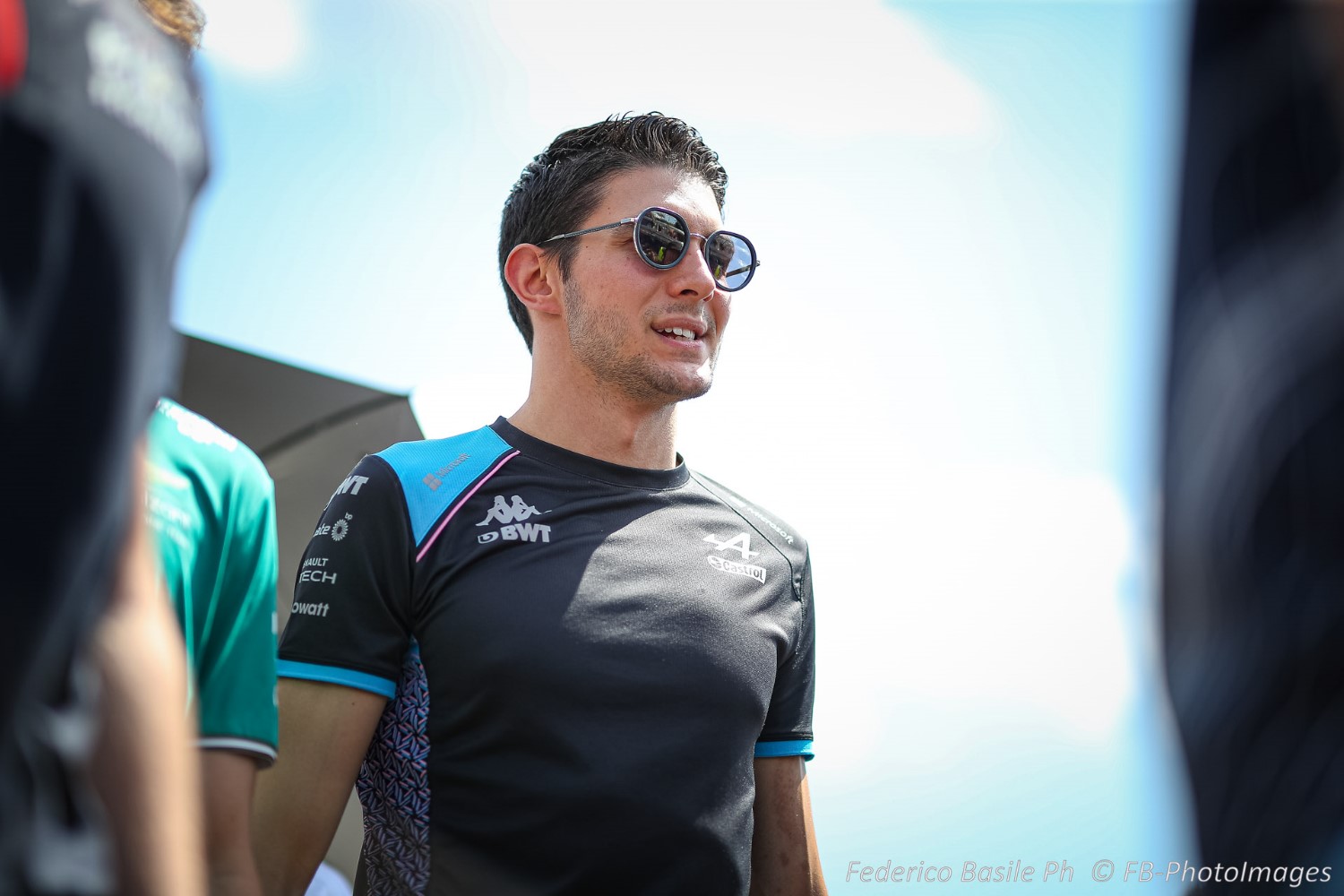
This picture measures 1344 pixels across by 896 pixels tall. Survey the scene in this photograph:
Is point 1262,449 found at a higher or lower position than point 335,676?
higher

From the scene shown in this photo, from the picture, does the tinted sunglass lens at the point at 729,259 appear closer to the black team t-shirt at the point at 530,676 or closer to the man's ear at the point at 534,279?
the man's ear at the point at 534,279

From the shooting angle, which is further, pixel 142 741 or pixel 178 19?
pixel 178 19

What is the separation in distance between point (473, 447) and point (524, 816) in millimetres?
977

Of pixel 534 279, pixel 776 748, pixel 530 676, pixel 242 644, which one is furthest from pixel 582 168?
pixel 242 644

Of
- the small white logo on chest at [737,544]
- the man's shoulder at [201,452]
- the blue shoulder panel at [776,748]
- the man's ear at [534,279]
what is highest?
the man's ear at [534,279]

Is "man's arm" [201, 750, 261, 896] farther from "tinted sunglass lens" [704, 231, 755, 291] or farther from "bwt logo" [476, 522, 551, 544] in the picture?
"tinted sunglass lens" [704, 231, 755, 291]

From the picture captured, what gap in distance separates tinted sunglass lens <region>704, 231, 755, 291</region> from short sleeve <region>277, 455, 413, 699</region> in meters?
1.16

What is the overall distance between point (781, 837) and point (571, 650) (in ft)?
2.83

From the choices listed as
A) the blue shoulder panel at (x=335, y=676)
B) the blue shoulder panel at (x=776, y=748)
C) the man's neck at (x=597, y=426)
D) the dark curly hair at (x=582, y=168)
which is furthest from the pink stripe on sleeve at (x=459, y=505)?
the blue shoulder panel at (x=776, y=748)

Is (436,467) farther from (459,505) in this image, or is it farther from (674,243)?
(674,243)

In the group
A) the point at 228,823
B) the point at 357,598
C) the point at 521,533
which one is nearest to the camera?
the point at 228,823

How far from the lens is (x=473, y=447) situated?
3.05 m

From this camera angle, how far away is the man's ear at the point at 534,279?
344 centimetres

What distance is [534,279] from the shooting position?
3.51 m
